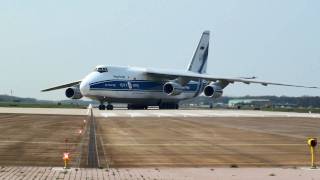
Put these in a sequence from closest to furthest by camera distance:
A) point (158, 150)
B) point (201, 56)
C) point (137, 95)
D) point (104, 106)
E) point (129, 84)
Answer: point (158, 150), point (129, 84), point (104, 106), point (137, 95), point (201, 56)

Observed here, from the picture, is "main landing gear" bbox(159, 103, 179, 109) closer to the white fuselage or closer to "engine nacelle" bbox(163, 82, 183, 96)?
the white fuselage

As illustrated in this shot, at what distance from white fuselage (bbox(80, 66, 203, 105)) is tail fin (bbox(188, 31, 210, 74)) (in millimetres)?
7530

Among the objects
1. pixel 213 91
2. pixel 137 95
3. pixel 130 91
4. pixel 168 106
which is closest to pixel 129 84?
pixel 130 91

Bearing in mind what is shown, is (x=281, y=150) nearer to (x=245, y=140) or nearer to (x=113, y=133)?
(x=245, y=140)

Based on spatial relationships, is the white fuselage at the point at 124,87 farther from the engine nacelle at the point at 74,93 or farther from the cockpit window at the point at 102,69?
the engine nacelle at the point at 74,93

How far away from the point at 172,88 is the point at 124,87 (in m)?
5.44

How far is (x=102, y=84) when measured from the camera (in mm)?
62531

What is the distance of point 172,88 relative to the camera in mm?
65438

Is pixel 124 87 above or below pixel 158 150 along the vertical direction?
above

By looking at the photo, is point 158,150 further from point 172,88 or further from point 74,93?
point 74,93

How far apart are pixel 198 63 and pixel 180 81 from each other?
37.7 feet

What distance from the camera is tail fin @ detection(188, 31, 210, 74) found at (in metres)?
79.0

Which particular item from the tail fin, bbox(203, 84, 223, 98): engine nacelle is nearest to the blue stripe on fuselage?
bbox(203, 84, 223, 98): engine nacelle

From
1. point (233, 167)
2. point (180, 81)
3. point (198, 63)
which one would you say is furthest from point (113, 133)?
point (198, 63)
